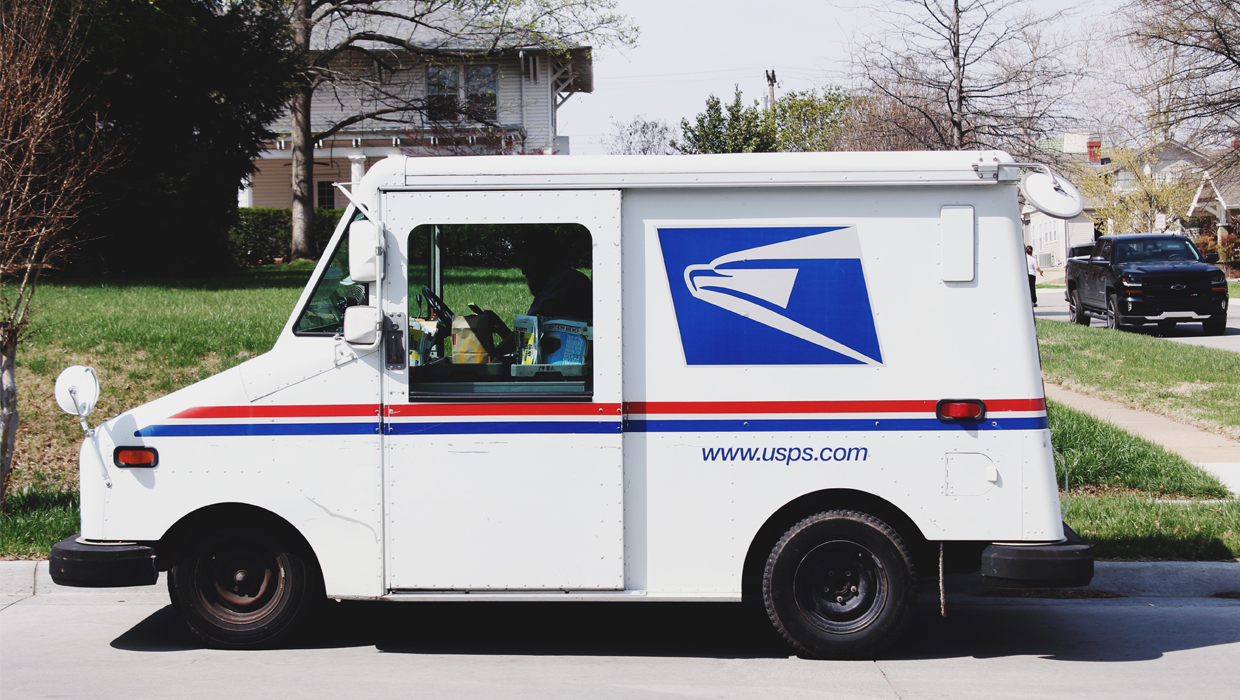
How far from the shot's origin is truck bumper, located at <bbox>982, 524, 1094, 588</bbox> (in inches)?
189

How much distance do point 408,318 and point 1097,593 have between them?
4533 millimetres

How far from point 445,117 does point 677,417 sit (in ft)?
78.3

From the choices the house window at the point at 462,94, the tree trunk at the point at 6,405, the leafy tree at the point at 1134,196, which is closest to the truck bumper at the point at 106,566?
the tree trunk at the point at 6,405

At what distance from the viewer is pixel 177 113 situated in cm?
1897

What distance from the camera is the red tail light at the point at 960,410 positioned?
4859mm

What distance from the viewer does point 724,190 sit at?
4.92 meters

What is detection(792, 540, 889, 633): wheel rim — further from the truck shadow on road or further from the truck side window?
the truck side window

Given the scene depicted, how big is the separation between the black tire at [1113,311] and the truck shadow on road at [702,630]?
14.3m

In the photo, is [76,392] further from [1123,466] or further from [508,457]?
[1123,466]

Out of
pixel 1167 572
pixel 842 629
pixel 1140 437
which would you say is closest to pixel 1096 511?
pixel 1167 572

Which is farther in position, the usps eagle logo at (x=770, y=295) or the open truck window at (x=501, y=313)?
the open truck window at (x=501, y=313)

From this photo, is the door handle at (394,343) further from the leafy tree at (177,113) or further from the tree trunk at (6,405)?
the leafy tree at (177,113)

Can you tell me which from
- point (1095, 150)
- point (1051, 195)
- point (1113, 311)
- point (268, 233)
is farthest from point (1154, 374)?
point (1095, 150)

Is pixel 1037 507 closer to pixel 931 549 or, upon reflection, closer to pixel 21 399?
pixel 931 549
